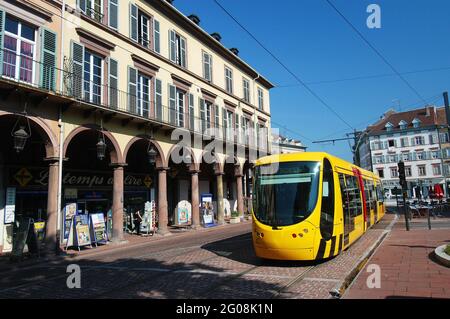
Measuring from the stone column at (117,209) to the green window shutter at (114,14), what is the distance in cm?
655

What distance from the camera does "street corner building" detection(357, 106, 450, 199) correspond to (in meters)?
61.0

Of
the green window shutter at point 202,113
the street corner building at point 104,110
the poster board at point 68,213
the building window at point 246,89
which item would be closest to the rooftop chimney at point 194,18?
the street corner building at point 104,110

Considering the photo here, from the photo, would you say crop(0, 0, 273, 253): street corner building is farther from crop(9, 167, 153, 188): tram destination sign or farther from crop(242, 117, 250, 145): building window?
crop(242, 117, 250, 145): building window

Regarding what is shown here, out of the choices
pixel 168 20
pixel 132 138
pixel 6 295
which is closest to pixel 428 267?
pixel 6 295

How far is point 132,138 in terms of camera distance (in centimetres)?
1806

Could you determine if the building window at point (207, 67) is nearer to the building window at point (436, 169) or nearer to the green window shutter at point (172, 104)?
the green window shutter at point (172, 104)

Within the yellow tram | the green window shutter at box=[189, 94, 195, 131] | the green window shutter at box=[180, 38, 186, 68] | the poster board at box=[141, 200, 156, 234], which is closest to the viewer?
the yellow tram

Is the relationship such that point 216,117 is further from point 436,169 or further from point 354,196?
point 436,169

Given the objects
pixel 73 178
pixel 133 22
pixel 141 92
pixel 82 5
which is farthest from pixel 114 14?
pixel 73 178

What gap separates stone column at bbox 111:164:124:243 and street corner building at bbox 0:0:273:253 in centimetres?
5

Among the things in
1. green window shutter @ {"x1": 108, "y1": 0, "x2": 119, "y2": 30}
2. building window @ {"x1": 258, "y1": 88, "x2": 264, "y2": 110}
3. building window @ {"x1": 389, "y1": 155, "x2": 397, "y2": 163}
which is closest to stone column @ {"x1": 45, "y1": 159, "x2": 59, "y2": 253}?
green window shutter @ {"x1": 108, "y1": 0, "x2": 119, "y2": 30}

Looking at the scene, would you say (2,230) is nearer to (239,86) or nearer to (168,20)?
(168,20)

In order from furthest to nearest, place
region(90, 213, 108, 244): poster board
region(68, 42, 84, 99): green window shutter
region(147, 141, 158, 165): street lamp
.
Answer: region(147, 141, 158, 165): street lamp
region(90, 213, 108, 244): poster board
region(68, 42, 84, 99): green window shutter
